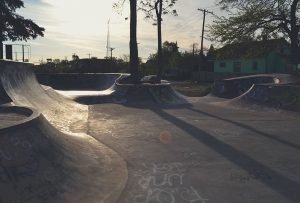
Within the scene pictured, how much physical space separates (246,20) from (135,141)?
15.3 metres

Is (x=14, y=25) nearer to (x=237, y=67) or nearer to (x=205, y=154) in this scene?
(x=205, y=154)

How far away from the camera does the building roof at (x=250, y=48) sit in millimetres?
23250

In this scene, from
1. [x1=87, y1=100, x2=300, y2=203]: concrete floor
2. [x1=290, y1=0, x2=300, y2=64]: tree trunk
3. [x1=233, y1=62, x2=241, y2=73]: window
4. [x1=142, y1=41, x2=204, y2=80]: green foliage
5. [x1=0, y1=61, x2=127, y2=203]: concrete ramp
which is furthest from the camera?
[x1=142, y1=41, x2=204, y2=80]: green foliage

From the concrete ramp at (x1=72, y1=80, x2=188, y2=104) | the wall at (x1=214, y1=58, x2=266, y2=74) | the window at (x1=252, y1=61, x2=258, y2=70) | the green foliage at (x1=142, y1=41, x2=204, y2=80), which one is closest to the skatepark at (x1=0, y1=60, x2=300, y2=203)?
the concrete ramp at (x1=72, y1=80, x2=188, y2=104)

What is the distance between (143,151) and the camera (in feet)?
29.4

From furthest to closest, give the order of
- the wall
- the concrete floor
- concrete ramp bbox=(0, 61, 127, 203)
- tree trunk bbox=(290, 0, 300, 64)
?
the wall
tree trunk bbox=(290, 0, 300, 64)
the concrete floor
concrete ramp bbox=(0, 61, 127, 203)

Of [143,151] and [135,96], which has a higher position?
[135,96]

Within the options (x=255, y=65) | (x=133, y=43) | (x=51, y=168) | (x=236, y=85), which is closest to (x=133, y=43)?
(x=133, y=43)

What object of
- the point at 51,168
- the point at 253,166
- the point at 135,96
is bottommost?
the point at 253,166

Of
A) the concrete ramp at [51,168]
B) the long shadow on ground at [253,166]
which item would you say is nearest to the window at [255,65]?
the long shadow on ground at [253,166]

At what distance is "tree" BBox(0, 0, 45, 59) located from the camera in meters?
30.8

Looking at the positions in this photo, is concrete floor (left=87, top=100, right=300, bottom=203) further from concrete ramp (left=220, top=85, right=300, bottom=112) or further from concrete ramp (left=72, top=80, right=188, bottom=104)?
concrete ramp (left=72, top=80, right=188, bottom=104)

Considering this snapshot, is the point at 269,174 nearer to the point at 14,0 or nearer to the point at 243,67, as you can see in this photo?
the point at 14,0

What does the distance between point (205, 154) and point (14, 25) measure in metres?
26.8
